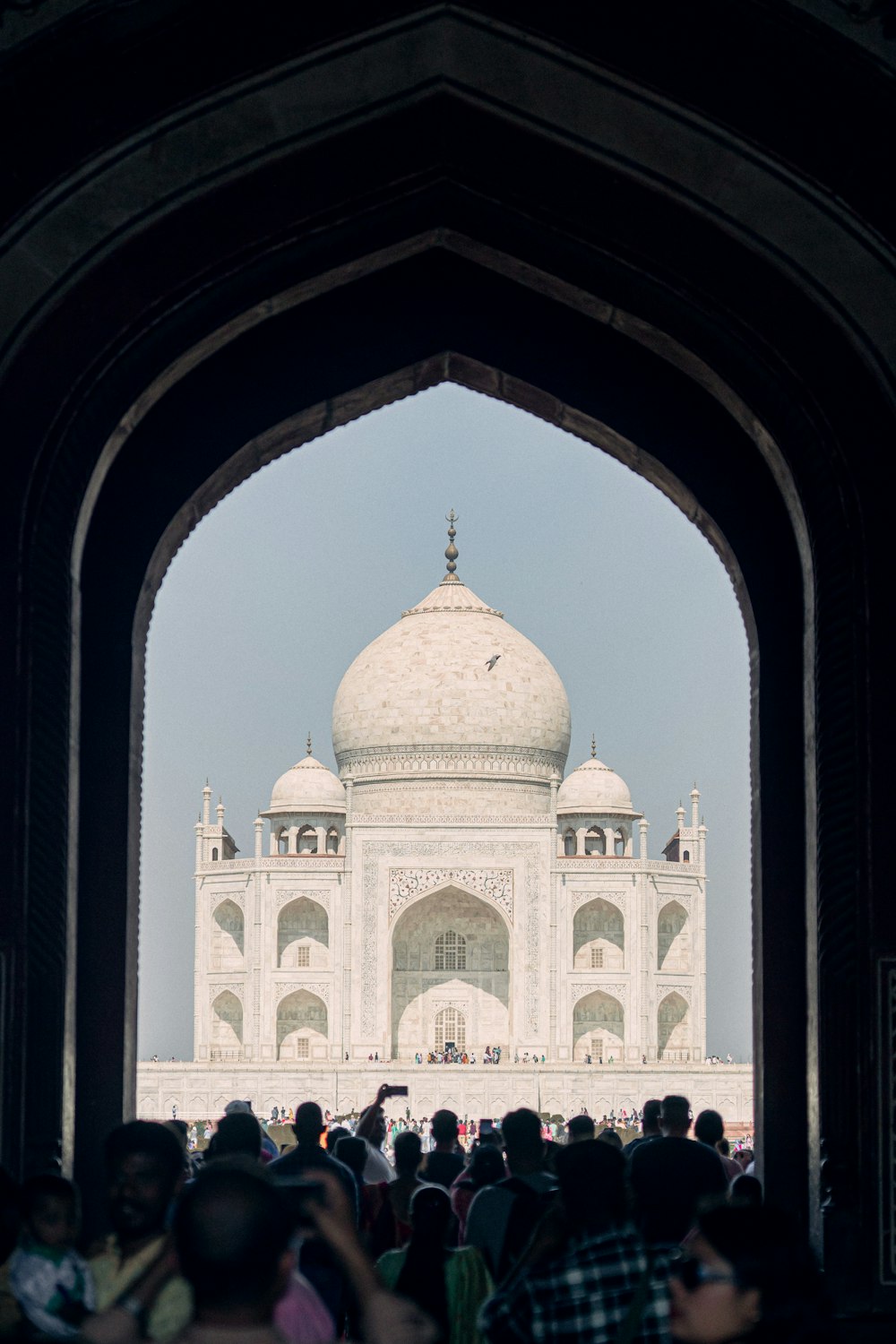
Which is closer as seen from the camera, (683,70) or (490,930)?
(683,70)

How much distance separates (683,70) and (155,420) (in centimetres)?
217

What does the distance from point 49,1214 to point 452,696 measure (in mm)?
28059

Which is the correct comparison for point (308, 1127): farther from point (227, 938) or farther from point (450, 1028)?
point (227, 938)

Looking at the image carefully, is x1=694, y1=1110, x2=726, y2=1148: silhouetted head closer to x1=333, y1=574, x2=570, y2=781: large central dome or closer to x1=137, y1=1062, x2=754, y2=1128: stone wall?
x1=137, y1=1062, x2=754, y2=1128: stone wall

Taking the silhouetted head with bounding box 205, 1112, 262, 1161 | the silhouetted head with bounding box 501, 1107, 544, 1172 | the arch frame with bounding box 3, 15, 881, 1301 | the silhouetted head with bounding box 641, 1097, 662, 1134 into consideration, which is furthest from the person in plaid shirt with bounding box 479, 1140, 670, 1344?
the silhouetted head with bounding box 641, 1097, 662, 1134

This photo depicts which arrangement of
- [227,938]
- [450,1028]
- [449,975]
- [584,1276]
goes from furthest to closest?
[227,938]
[449,975]
[450,1028]
[584,1276]

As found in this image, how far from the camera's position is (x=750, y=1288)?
7.50ft

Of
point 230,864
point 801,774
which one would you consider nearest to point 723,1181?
point 801,774

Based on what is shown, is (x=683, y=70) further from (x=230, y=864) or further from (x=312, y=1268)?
(x=230, y=864)

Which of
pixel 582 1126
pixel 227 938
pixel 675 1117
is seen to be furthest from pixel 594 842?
pixel 582 1126

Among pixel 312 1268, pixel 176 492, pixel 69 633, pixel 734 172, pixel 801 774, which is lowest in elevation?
pixel 312 1268

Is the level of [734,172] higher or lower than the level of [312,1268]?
higher

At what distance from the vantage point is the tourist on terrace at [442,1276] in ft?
11.4

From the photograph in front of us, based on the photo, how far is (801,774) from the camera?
6375 mm
